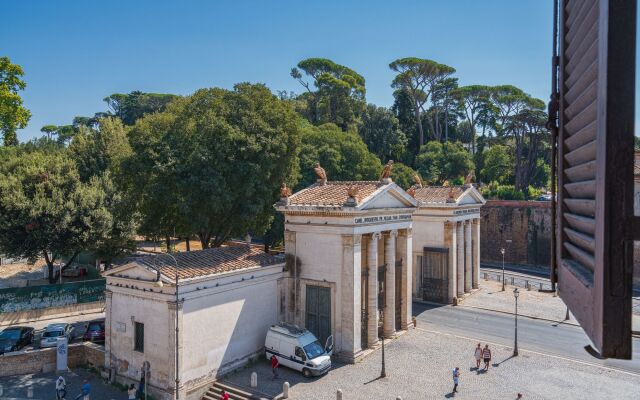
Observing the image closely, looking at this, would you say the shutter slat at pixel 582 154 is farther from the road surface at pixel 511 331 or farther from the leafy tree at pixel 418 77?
the leafy tree at pixel 418 77

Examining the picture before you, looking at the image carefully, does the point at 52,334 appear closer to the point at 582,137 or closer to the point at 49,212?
the point at 49,212

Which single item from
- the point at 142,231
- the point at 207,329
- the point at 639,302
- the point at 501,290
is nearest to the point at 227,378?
the point at 207,329

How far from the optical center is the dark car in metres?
26.8

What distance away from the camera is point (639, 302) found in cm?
3884

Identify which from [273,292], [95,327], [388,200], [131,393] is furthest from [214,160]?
[131,393]

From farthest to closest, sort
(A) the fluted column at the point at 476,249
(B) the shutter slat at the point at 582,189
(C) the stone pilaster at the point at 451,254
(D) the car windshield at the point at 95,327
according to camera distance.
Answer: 1. (A) the fluted column at the point at 476,249
2. (C) the stone pilaster at the point at 451,254
3. (D) the car windshield at the point at 95,327
4. (B) the shutter slat at the point at 582,189

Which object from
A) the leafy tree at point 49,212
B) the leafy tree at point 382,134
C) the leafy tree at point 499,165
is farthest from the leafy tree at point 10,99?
the leafy tree at point 499,165

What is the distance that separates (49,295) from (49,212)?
599cm

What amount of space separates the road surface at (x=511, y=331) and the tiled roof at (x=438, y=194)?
8.23m

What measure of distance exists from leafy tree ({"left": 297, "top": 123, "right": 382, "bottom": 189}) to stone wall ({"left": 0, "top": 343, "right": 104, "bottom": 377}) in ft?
82.8

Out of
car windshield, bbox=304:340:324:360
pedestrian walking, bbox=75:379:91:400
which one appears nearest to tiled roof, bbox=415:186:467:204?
car windshield, bbox=304:340:324:360

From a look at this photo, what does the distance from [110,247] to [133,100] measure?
248 ft

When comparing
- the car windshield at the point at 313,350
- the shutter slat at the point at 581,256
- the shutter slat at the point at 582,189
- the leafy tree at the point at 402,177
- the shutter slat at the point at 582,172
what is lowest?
the car windshield at the point at 313,350

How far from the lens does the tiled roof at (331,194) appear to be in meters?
24.9
